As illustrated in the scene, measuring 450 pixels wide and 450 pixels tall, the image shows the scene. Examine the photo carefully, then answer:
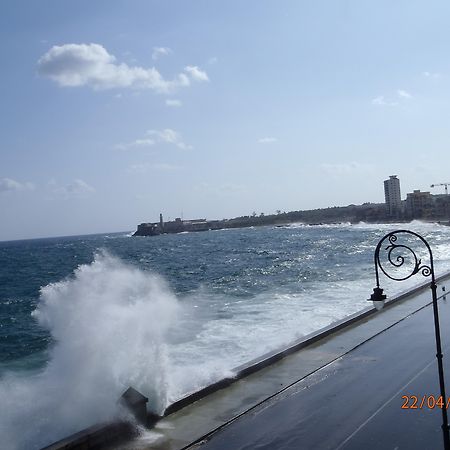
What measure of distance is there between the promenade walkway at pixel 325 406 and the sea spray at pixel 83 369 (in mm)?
1028

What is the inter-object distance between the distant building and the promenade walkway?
590ft

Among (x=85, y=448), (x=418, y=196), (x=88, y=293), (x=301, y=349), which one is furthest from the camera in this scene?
(x=418, y=196)

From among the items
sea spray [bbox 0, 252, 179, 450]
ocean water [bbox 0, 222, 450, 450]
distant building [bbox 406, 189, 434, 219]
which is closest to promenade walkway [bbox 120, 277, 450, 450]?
ocean water [bbox 0, 222, 450, 450]

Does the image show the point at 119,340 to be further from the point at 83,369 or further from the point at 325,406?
the point at 325,406

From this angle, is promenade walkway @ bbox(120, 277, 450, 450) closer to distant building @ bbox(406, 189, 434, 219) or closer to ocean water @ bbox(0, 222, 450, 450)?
ocean water @ bbox(0, 222, 450, 450)

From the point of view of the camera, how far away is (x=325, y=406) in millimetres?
9828

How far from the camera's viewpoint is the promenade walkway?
8438mm

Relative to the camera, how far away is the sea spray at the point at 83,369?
10.3 meters

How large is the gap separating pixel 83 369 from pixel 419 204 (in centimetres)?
18835

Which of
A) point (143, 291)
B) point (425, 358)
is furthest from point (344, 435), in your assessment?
point (143, 291)

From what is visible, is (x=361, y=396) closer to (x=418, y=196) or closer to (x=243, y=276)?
(x=243, y=276)

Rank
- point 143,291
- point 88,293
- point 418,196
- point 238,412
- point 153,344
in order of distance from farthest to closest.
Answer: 1. point 418,196
2. point 143,291
3. point 88,293
4. point 153,344
5. point 238,412

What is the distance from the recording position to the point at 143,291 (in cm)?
2597

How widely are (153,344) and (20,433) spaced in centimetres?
290
